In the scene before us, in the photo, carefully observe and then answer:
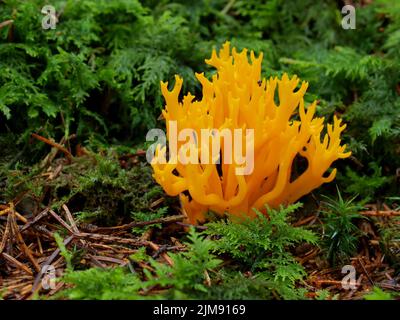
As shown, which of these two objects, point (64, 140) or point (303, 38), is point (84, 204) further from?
point (303, 38)

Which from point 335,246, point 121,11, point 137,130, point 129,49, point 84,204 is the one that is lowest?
point 335,246

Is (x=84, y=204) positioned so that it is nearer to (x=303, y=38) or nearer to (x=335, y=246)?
(x=335, y=246)

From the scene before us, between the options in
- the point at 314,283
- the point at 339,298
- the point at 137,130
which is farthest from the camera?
the point at 137,130

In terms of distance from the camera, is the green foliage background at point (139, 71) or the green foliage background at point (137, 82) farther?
the green foliage background at point (139, 71)

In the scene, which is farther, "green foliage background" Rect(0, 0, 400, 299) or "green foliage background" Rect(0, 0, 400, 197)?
"green foliage background" Rect(0, 0, 400, 197)

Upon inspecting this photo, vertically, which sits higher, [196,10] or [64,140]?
[196,10]

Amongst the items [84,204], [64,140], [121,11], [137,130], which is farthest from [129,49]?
[84,204]

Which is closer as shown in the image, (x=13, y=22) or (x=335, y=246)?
(x=335, y=246)
